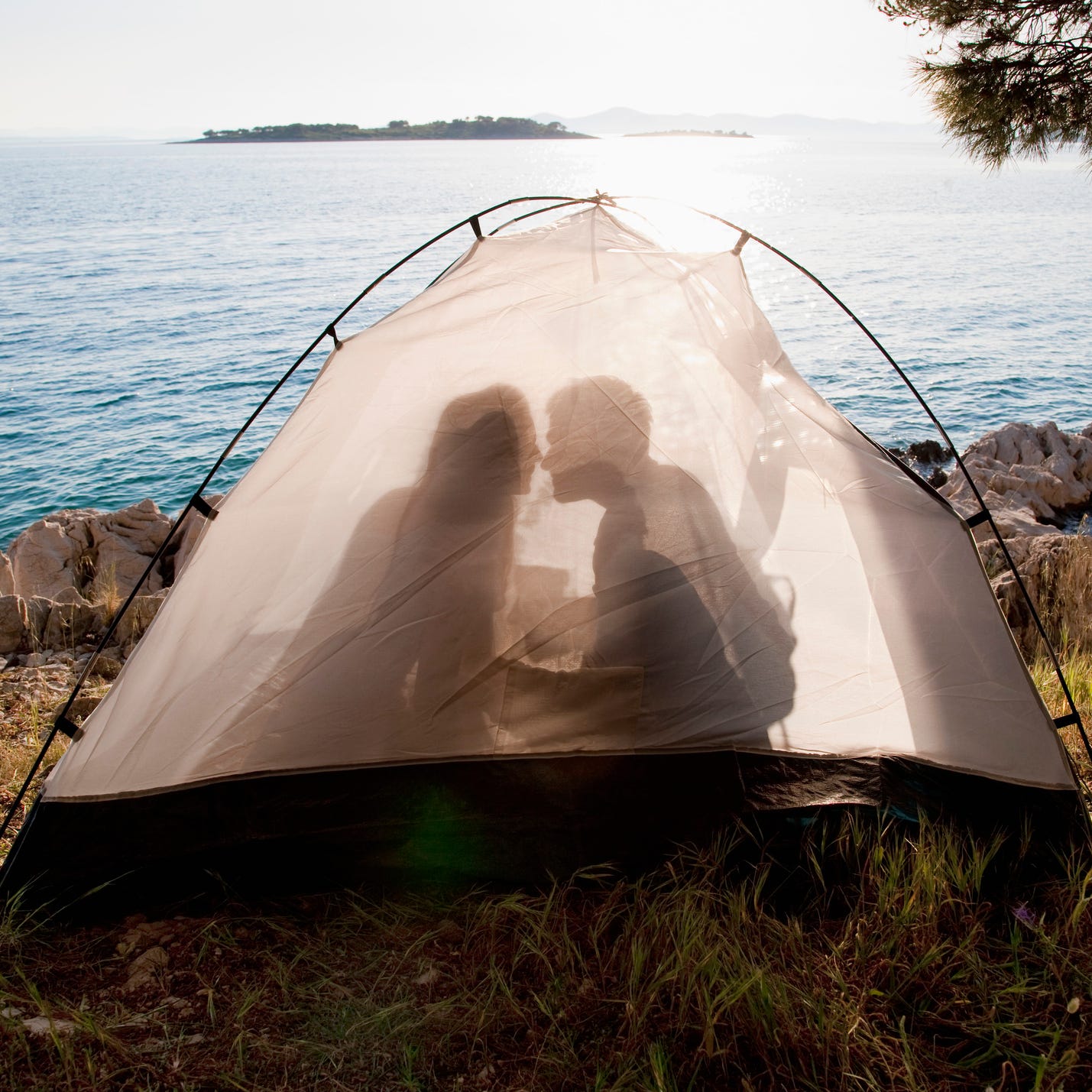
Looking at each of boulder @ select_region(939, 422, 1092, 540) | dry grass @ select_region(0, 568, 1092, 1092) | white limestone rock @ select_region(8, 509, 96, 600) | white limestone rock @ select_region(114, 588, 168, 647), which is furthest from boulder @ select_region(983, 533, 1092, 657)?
white limestone rock @ select_region(8, 509, 96, 600)

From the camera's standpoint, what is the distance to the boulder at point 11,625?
5949 millimetres

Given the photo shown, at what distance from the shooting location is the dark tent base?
109 inches

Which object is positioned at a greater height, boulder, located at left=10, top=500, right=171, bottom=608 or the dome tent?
the dome tent

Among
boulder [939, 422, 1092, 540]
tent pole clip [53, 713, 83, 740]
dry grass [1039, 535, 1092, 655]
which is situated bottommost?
boulder [939, 422, 1092, 540]

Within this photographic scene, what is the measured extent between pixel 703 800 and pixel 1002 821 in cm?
100

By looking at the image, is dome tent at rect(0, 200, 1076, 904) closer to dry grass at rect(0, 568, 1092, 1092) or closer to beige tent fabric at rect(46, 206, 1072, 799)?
beige tent fabric at rect(46, 206, 1072, 799)

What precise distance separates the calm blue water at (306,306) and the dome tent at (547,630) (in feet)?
3.60

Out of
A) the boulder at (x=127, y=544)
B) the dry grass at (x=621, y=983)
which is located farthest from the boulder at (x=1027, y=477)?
the boulder at (x=127, y=544)

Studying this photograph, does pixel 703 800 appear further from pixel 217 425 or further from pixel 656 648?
pixel 217 425

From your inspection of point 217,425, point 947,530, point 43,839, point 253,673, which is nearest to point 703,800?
point 947,530

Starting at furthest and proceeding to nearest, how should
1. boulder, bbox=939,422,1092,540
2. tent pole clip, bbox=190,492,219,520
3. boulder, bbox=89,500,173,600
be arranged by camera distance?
boulder, bbox=939,422,1092,540 < boulder, bbox=89,500,173,600 < tent pole clip, bbox=190,492,219,520

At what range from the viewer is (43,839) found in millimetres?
2775

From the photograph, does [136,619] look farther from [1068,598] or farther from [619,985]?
[1068,598]

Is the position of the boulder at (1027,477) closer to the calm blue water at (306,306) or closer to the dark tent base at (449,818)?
the calm blue water at (306,306)
